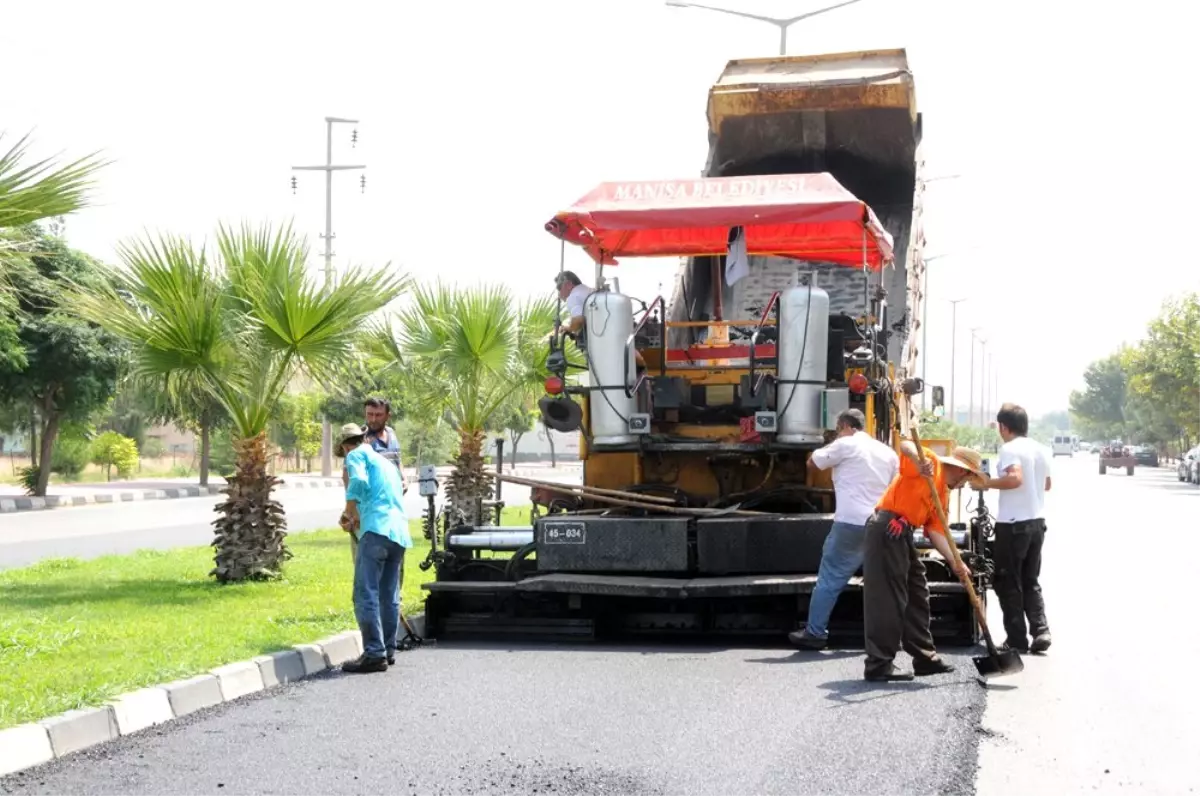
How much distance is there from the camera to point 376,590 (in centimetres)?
870

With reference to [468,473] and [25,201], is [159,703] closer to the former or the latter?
[25,201]

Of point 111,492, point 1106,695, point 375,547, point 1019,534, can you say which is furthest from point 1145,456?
point 375,547

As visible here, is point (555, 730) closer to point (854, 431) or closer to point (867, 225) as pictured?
point (854, 431)

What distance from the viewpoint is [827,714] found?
7.20 meters

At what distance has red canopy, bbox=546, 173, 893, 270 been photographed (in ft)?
32.4

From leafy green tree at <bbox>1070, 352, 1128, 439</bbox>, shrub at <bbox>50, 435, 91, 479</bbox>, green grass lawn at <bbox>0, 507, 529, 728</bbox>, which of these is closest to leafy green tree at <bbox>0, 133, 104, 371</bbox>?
green grass lawn at <bbox>0, 507, 529, 728</bbox>

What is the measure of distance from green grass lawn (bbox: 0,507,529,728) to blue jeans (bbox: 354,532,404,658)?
599mm

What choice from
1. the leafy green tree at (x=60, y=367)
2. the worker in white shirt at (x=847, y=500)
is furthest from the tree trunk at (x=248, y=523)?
the leafy green tree at (x=60, y=367)

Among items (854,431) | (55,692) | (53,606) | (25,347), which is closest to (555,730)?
(55,692)

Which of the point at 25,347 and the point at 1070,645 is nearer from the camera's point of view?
the point at 1070,645

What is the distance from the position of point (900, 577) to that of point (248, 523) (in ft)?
22.2

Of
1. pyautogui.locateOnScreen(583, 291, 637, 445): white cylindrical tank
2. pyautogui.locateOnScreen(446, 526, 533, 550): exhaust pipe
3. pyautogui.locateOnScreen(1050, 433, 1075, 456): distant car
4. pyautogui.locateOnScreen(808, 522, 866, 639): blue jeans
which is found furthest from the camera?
pyautogui.locateOnScreen(1050, 433, 1075, 456): distant car

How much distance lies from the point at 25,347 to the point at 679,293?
2073cm

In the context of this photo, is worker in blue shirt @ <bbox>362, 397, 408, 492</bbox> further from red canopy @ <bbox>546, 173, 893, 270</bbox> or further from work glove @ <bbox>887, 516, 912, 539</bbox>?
work glove @ <bbox>887, 516, 912, 539</bbox>
